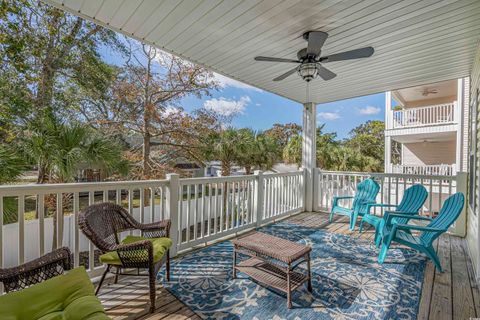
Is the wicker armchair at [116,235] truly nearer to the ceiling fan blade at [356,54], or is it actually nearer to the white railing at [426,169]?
the ceiling fan blade at [356,54]

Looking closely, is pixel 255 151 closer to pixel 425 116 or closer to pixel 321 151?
pixel 321 151

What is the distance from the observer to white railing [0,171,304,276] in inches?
86.7

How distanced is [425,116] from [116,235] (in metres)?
10.9

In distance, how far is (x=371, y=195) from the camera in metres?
4.46

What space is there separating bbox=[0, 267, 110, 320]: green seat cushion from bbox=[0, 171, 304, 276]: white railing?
0.94m

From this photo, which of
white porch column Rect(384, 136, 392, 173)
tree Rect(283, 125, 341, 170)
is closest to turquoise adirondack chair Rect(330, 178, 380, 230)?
tree Rect(283, 125, 341, 170)

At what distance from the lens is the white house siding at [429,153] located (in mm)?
10141

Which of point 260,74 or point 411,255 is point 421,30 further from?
point 411,255

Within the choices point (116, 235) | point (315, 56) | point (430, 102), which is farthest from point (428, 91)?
point (116, 235)

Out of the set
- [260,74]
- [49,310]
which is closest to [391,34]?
[260,74]

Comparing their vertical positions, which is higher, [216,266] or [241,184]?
[241,184]

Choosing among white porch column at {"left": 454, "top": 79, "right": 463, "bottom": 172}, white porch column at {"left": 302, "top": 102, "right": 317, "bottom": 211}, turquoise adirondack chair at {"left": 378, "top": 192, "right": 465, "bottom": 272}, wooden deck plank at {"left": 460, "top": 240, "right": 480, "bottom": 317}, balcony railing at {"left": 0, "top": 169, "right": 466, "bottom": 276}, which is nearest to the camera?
wooden deck plank at {"left": 460, "top": 240, "right": 480, "bottom": 317}

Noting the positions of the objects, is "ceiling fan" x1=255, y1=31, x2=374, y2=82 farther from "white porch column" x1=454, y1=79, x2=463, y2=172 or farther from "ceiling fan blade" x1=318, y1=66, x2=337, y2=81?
"white porch column" x1=454, y1=79, x2=463, y2=172

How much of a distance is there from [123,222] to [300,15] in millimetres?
2915
